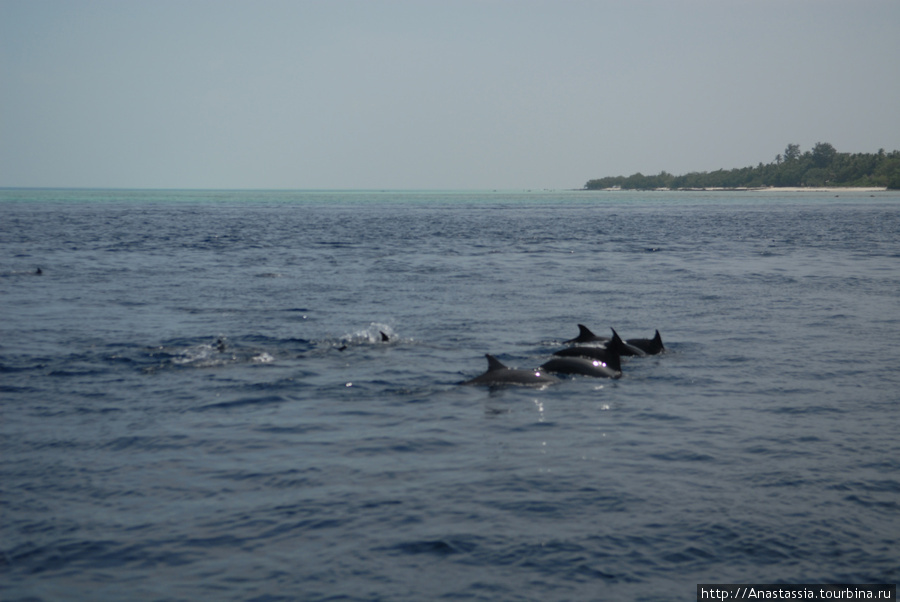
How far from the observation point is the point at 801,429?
1102 cm

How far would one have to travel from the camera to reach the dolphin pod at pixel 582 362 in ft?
44.4

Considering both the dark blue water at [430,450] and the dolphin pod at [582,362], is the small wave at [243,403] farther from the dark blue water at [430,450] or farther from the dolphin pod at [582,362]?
the dolphin pod at [582,362]

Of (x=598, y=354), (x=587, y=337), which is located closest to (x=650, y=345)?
(x=587, y=337)

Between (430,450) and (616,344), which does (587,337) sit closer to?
(616,344)

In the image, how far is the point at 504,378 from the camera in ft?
44.3

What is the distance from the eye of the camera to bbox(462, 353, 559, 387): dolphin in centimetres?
1348

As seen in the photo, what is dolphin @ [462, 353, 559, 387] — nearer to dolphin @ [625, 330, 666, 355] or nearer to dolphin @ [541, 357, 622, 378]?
dolphin @ [541, 357, 622, 378]

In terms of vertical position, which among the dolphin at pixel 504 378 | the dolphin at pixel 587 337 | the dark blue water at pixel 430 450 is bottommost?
the dark blue water at pixel 430 450

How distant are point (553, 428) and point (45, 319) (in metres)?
13.9

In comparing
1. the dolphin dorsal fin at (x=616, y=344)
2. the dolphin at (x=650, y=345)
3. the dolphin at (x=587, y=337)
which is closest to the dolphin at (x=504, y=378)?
the dolphin dorsal fin at (x=616, y=344)

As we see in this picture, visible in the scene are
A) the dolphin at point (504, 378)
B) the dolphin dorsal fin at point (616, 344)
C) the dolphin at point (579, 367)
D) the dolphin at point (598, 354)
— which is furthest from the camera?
the dolphin dorsal fin at point (616, 344)

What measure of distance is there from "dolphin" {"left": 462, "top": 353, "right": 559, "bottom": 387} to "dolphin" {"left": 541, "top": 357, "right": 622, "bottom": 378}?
779 millimetres

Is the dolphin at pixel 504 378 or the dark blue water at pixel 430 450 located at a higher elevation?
the dolphin at pixel 504 378

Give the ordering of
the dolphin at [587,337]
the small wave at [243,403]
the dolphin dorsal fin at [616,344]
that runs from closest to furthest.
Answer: the small wave at [243,403] → the dolphin dorsal fin at [616,344] → the dolphin at [587,337]
